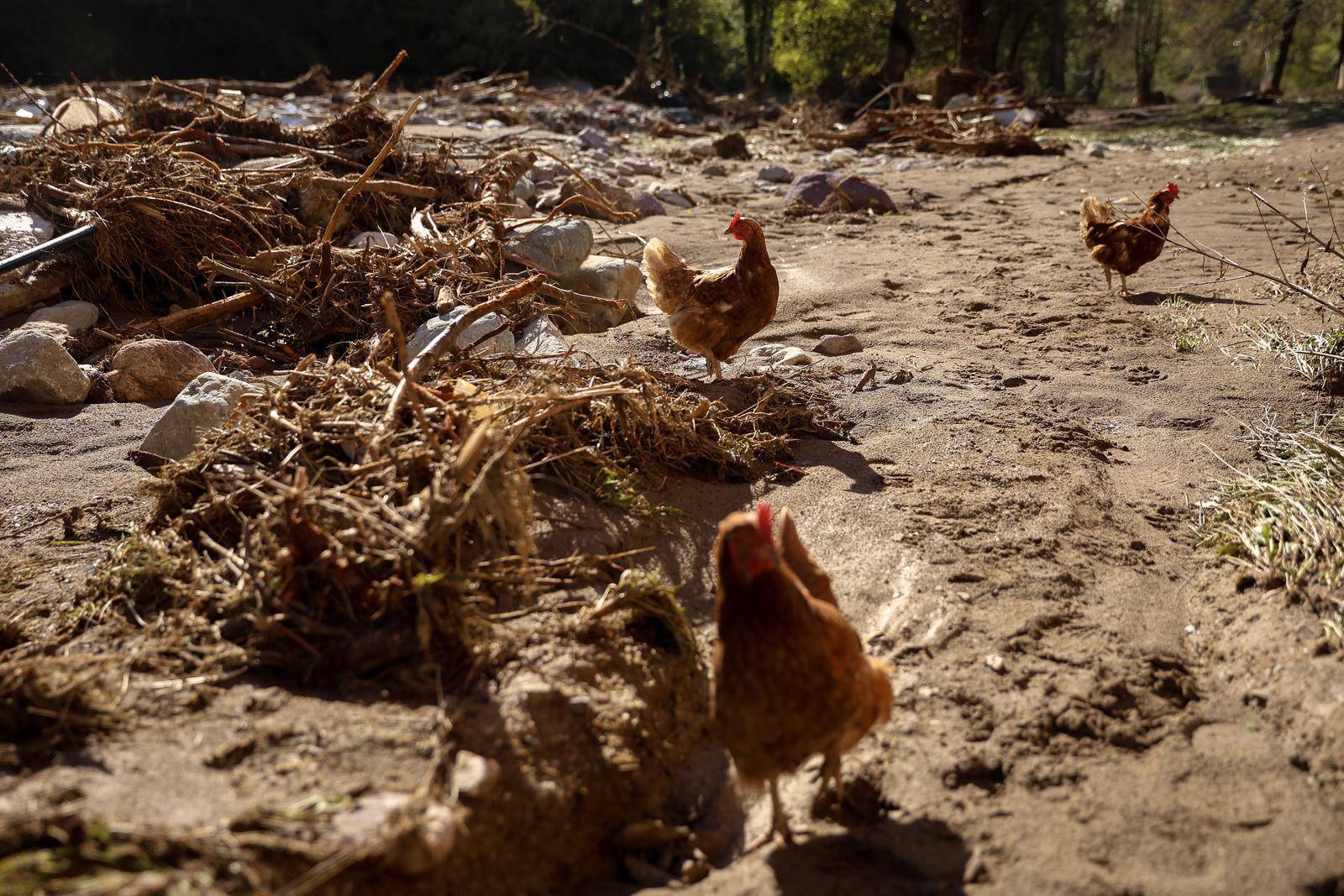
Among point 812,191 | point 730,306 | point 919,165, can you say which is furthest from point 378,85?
point 919,165

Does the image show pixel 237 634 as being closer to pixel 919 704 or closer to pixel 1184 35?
pixel 919 704

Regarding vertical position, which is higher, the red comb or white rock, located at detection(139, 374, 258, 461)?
the red comb

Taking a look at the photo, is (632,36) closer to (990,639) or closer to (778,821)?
(990,639)

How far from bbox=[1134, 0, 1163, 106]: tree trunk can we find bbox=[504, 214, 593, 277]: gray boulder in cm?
2285

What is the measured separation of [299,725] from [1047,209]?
28.1ft

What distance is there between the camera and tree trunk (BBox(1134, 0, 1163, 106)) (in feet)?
80.7

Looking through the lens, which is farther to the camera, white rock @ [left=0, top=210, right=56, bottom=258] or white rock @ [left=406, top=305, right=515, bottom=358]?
white rock @ [left=0, top=210, right=56, bottom=258]

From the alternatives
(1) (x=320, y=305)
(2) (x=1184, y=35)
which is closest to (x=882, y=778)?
(1) (x=320, y=305)

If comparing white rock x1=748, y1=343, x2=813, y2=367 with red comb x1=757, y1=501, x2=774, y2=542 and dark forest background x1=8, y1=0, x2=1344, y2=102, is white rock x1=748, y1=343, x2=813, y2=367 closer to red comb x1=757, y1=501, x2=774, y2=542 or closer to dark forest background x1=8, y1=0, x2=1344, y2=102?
red comb x1=757, y1=501, x2=774, y2=542

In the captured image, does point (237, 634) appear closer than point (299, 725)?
No

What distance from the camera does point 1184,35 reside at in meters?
31.3

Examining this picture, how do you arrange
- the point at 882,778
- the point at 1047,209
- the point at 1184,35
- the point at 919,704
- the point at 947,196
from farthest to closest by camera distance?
the point at 1184,35 → the point at 947,196 → the point at 1047,209 → the point at 919,704 → the point at 882,778

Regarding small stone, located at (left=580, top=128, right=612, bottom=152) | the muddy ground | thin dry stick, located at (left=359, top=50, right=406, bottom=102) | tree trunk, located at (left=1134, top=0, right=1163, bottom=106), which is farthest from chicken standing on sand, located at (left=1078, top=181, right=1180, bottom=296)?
tree trunk, located at (left=1134, top=0, right=1163, bottom=106)

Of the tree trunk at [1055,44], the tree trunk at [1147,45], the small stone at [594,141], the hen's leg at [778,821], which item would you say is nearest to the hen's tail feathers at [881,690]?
the hen's leg at [778,821]
